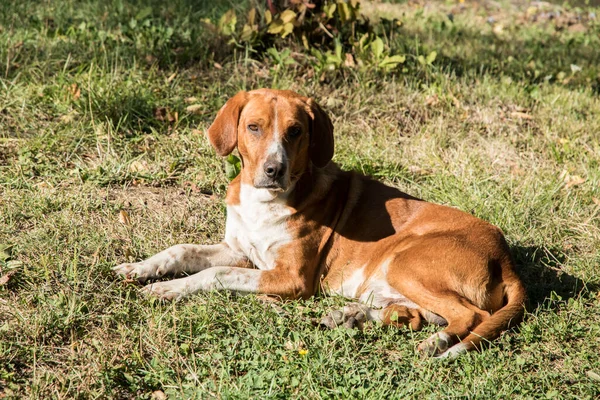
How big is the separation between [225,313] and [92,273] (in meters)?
0.87

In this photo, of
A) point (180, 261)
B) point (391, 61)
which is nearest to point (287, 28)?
point (391, 61)

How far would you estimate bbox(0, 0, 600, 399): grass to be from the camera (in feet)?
11.8

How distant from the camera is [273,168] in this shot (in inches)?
163

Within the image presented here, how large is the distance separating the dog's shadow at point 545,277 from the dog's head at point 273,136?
66.1 inches

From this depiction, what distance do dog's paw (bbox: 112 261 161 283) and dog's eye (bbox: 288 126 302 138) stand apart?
1.20 metres

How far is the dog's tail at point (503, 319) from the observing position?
12.4 ft

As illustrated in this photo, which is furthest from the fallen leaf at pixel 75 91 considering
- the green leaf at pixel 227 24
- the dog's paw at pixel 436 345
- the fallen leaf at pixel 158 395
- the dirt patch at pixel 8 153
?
the dog's paw at pixel 436 345

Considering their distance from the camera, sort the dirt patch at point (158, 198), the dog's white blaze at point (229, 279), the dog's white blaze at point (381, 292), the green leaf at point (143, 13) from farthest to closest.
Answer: the green leaf at point (143, 13) < the dirt patch at point (158, 198) < the dog's white blaze at point (381, 292) < the dog's white blaze at point (229, 279)

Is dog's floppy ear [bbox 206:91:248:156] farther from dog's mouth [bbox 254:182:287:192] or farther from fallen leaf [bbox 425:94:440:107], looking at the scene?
fallen leaf [bbox 425:94:440:107]

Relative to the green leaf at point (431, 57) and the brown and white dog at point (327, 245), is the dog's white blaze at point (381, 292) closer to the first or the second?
the brown and white dog at point (327, 245)

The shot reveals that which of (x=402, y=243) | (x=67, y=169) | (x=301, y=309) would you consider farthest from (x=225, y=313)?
(x=67, y=169)

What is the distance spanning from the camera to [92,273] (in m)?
4.25

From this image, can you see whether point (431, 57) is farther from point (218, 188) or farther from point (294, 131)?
point (294, 131)

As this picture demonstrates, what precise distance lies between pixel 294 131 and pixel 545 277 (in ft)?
6.91
